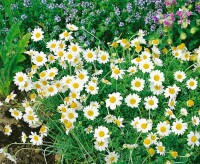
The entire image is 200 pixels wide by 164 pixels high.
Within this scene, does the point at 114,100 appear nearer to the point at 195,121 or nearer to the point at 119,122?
the point at 119,122

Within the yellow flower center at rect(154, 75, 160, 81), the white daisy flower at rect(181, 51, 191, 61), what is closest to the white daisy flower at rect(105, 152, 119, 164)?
the yellow flower center at rect(154, 75, 160, 81)

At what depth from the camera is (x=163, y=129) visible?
298 centimetres

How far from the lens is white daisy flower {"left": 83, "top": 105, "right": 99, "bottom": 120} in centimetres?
307

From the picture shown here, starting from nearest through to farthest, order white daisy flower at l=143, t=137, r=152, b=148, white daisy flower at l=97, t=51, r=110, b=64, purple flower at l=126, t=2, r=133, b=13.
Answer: white daisy flower at l=143, t=137, r=152, b=148 < white daisy flower at l=97, t=51, r=110, b=64 < purple flower at l=126, t=2, r=133, b=13

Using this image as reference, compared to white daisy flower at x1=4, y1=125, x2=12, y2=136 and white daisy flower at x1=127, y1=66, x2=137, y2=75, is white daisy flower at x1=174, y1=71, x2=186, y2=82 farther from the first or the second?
Result: white daisy flower at x1=4, y1=125, x2=12, y2=136

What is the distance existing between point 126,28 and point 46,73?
1.00 m

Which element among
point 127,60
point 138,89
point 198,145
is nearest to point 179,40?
point 127,60

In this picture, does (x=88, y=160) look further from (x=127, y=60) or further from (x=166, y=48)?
(x=166, y=48)

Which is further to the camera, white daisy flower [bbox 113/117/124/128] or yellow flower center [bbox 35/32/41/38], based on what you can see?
yellow flower center [bbox 35/32/41/38]

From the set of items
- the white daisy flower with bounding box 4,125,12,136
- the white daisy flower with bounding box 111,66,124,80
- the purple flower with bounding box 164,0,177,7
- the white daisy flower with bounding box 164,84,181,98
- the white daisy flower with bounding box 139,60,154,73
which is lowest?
the white daisy flower with bounding box 4,125,12,136

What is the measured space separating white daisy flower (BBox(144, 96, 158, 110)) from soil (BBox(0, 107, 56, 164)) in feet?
2.73

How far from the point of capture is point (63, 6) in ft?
12.9

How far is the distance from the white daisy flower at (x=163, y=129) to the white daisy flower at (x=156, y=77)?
29cm

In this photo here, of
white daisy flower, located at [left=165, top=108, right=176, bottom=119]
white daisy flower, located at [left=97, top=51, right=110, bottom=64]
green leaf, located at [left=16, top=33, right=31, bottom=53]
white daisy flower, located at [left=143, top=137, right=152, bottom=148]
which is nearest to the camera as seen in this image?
white daisy flower, located at [left=143, top=137, right=152, bottom=148]
